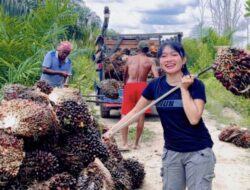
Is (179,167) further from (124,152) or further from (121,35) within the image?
(121,35)

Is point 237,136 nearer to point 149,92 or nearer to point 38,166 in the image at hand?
point 149,92

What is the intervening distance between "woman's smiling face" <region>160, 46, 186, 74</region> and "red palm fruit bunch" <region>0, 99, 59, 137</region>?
0.98 meters

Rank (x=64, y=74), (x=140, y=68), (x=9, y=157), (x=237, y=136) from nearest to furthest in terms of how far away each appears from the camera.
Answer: (x=9, y=157) → (x=64, y=74) → (x=140, y=68) → (x=237, y=136)

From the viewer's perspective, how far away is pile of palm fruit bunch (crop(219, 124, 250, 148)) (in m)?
7.10

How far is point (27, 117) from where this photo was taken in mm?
3324

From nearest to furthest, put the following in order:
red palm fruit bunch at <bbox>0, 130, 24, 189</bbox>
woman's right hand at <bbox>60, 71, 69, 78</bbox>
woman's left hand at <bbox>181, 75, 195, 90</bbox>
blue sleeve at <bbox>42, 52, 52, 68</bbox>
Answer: woman's left hand at <bbox>181, 75, 195, 90</bbox> < red palm fruit bunch at <bbox>0, 130, 24, 189</bbox> < blue sleeve at <bbox>42, 52, 52, 68</bbox> < woman's right hand at <bbox>60, 71, 69, 78</bbox>

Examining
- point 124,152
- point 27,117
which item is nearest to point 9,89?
point 27,117

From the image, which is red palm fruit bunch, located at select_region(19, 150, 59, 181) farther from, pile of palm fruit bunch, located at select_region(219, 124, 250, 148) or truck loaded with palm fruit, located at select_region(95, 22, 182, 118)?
truck loaded with palm fruit, located at select_region(95, 22, 182, 118)

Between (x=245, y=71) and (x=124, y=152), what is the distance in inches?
168

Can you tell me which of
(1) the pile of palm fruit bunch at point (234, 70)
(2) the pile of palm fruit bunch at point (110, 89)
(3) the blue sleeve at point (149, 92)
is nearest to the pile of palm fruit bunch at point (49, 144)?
(3) the blue sleeve at point (149, 92)

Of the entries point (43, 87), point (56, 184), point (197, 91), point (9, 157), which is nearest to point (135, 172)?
point (43, 87)

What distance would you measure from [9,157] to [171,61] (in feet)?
4.30

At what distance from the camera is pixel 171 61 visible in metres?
3.01

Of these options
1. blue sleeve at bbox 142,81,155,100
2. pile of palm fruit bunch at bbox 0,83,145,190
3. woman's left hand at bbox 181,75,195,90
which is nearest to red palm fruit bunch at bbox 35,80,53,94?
pile of palm fruit bunch at bbox 0,83,145,190
